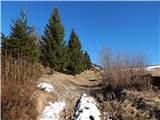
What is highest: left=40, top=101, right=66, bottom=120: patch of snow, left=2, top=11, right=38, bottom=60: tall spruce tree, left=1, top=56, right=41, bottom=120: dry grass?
left=2, top=11, right=38, bottom=60: tall spruce tree

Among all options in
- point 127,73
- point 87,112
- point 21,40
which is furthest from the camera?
point 21,40

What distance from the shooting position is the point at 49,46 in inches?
806

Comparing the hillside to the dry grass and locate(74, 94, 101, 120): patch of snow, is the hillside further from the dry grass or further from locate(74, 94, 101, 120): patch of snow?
the dry grass

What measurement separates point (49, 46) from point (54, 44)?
472 mm

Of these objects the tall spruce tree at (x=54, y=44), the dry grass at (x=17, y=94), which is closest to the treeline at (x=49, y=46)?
the tall spruce tree at (x=54, y=44)

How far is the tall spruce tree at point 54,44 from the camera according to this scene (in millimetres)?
19812

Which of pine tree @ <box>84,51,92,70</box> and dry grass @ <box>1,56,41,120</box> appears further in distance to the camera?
pine tree @ <box>84,51,92,70</box>

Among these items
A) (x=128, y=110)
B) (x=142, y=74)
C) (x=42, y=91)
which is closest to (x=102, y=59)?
(x=142, y=74)

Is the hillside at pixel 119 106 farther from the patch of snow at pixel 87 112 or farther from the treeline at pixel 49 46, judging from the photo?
the treeline at pixel 49 46

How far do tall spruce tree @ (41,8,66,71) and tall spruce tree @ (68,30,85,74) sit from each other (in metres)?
2.61

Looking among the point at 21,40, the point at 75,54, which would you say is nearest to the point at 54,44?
the point at 75,54

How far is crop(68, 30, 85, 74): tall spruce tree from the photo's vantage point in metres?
23.9

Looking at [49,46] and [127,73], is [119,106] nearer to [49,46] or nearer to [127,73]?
[127,73]

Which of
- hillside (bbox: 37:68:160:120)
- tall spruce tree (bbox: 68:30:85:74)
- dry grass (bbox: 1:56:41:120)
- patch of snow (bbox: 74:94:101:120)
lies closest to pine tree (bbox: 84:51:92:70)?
tall spruce tree (bbox: 68:30:85:74)
